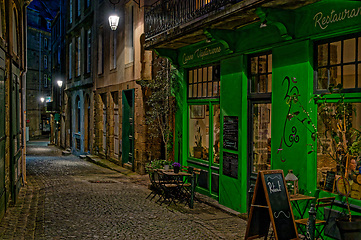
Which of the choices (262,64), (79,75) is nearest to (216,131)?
(262,64)

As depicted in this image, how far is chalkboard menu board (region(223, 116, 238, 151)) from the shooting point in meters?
9.30

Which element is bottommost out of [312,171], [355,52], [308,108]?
[312,171]

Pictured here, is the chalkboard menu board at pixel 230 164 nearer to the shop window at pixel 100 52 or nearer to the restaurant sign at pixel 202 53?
the restaurant sign at pixel 202 53

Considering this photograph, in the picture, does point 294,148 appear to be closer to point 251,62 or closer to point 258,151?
point 258,151

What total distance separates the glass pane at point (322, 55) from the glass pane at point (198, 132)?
4.23 m

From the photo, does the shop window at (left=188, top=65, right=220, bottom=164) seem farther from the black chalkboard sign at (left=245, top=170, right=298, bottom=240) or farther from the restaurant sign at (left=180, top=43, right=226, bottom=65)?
the black chalkboard sign at (left=245, top=170, right=298, bottom=240)

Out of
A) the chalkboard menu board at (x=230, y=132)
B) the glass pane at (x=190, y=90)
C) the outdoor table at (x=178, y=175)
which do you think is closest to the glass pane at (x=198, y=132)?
the glass pane at (x=190, y=90)

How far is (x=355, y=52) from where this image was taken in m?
6.44

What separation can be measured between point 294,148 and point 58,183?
879 centimetres

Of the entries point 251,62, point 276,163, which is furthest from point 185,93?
point 276,163

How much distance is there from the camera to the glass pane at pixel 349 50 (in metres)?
6.46

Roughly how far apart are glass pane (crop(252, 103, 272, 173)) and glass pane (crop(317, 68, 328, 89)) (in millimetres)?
1534

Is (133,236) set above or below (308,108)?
below

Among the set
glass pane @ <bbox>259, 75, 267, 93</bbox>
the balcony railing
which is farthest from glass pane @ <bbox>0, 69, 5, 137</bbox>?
glass pane @ <bbox>259, 75, 267, 93</bbox>
